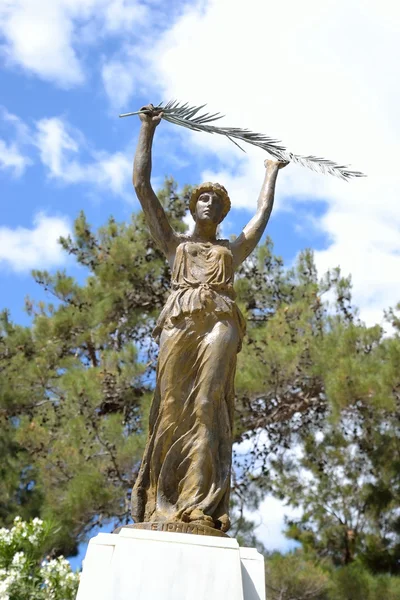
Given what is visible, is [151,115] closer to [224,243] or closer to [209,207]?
[209,207]

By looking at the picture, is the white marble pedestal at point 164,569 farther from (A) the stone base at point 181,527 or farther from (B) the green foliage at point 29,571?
(B) the green foliage at point 29,571

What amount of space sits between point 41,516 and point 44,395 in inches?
94.9

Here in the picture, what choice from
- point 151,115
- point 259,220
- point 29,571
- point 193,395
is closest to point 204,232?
point 259,220

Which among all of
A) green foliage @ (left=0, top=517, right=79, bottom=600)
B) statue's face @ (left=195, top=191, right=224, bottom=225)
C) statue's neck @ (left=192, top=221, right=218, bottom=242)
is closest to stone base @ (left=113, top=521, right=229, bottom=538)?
statue's neck @ (left=192, top=221, right=218, bottom=242)

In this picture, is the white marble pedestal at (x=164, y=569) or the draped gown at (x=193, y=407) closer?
the white marble pedestal at (x=164, y=569)

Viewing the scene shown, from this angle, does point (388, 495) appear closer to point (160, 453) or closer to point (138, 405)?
point (138, 405)

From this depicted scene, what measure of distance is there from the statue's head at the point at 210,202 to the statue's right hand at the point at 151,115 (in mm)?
480

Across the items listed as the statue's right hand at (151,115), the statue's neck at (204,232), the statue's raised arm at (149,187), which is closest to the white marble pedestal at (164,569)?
the statue's raised arm at (149,187)

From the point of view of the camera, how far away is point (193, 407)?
423 centimetres

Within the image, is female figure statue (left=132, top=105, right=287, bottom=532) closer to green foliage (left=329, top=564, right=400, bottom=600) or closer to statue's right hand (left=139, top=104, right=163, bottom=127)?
statue's right hand (left=139, top=104, right=163, bottom=127)

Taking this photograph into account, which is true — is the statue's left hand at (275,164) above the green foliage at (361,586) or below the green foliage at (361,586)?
above

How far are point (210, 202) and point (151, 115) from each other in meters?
0.63

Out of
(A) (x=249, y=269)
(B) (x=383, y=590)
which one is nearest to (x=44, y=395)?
(A) (x=249, y=269)

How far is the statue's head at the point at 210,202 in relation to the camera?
4.87 m
